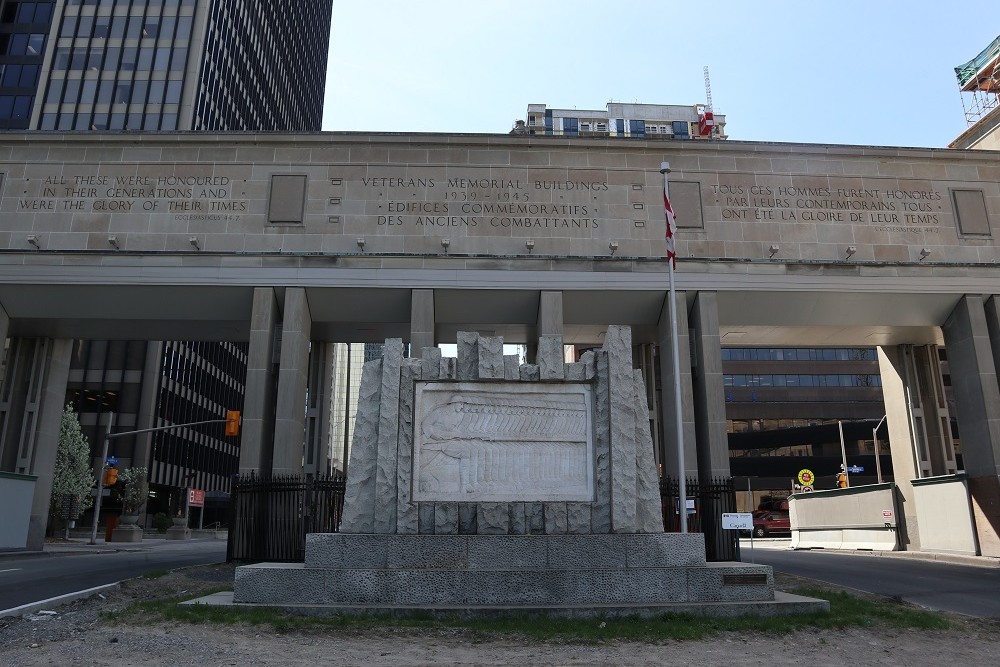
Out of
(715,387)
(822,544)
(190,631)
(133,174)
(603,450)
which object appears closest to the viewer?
(190,631)

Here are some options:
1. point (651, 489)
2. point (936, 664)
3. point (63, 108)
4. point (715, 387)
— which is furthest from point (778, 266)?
point (63, 108)

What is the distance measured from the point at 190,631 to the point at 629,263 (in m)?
17.9

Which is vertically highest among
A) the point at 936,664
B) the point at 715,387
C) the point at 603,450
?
the point at 715,387

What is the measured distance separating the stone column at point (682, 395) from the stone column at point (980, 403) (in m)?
9.29

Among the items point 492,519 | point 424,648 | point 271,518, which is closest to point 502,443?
point 492,519

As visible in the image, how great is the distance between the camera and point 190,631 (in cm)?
970

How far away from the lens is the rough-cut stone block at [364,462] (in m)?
11.7

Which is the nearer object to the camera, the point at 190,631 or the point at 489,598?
the point at 190,631

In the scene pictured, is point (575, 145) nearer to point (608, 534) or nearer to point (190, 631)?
point (608, 534)

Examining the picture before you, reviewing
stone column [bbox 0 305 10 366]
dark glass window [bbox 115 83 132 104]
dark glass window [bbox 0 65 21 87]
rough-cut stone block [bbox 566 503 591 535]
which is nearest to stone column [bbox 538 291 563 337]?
rough-cut stone block [bbox 566 503 591 535]

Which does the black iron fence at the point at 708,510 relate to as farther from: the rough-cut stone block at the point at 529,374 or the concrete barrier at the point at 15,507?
the concrete barrier at the point at 15,507

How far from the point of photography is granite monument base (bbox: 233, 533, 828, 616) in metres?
11.0

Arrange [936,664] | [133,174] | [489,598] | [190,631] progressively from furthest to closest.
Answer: [133,174], [489,598], [190,631], [936,664]

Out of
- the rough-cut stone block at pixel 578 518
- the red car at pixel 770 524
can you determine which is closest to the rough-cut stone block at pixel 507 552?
the rough-cut stone block at pixel 578 518
